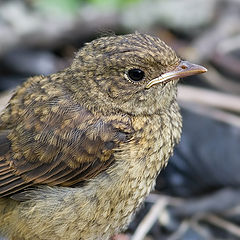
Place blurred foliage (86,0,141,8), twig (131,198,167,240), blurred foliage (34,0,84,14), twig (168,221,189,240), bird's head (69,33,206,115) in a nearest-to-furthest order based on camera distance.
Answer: bird's head (69,33,206,115)
twig (131,198,167,240)
twig (168,221,189,240)
blurred foliage (34,0,84,14)
blurred foliage (86,0,141,8)

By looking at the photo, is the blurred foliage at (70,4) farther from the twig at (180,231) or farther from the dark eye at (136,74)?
the dark eye at (136,74)

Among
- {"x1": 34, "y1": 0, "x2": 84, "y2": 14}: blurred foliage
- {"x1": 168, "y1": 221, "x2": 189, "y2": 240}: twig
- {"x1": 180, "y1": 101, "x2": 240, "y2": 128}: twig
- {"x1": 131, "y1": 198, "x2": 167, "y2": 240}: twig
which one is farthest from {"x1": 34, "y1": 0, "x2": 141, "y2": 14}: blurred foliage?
{"x1": 168, "y1": 221, "x2": 189, "y2": 240}: twig

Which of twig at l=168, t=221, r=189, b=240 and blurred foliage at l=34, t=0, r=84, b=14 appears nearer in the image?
twig at l=168, t=221, r=189, b=240

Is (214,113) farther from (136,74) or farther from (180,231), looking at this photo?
(136,74)

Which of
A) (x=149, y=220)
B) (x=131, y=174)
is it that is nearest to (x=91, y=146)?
(x=131, y=174)

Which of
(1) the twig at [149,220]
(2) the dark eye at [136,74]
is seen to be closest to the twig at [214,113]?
(1) the twig at [149,220]

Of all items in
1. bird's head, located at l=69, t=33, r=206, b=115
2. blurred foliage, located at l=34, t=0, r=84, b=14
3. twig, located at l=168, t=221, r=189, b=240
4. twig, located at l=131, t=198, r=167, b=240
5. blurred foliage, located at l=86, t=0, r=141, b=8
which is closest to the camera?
bird's head, located at l=69, t=33, r=206, b=115

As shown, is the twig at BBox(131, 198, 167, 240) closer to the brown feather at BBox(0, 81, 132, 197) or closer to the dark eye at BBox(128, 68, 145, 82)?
the brown feather at BBox(0, 81, 132, 197)

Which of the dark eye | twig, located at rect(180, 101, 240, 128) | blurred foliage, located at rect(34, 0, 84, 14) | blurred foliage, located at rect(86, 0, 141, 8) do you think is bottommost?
the dark eye
